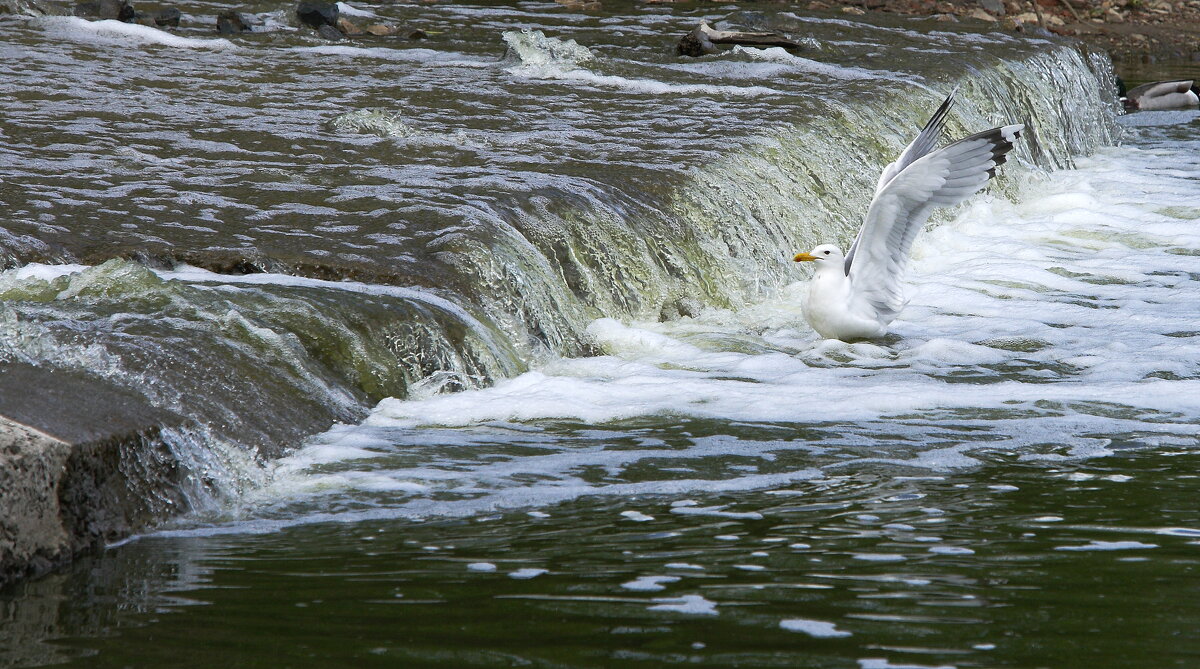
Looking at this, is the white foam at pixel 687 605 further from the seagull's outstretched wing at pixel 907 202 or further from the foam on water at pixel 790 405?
the seagull's outstretched wing at pixel 907 202

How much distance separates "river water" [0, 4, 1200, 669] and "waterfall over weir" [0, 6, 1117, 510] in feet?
0.10

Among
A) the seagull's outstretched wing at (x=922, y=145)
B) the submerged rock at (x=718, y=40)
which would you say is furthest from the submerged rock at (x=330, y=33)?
the seagull's outstretched wing at (x=922, y=145)

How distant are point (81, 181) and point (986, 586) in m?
6.22

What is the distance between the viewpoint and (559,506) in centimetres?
459

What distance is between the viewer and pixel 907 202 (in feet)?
26.1

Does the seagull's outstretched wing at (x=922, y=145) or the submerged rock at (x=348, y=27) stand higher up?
the submerged rock at (x=348, y=27)

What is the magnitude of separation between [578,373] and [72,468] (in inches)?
119

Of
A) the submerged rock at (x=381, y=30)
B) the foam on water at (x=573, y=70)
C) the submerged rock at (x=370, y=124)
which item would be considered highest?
the submerged rock at (x=381, y=30)

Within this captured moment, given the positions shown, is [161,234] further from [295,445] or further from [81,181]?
[295,445]

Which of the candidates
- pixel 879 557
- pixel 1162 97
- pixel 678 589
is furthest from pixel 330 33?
pixel 678 589

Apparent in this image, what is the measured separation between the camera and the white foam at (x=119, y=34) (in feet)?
46.6

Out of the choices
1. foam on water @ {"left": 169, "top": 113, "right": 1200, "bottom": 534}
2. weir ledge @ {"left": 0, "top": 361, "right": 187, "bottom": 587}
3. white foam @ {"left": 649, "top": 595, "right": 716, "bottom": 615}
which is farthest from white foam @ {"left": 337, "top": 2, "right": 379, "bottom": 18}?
white foam @ {"left": 649, "top": 595, "right": 716, "bottom": 615}

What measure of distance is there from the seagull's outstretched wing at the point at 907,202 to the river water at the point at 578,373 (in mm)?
410

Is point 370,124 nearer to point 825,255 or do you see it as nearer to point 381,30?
point 825,255
